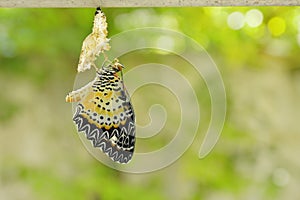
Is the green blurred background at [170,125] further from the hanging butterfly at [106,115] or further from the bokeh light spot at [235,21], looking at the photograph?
the hanging butterfly at [106,115]

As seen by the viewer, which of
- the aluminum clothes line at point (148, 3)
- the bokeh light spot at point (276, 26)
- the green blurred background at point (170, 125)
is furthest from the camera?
the bokeh light spot at point (276, 26)

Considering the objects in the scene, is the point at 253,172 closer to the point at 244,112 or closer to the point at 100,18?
the point at 244,112

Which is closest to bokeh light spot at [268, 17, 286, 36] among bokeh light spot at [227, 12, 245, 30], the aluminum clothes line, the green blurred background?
the green blurred background

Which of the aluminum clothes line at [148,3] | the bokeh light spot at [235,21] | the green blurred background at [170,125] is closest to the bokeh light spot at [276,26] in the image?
the green blurred background at [170,125]

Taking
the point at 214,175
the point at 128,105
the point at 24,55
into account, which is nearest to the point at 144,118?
the point at 214,175

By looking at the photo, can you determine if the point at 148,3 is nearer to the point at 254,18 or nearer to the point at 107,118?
the point at 107,118

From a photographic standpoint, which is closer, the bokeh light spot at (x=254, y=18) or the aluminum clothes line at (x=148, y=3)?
the aluminum clothes line at (x=148, y=3)

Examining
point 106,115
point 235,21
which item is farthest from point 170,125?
point 106,115
